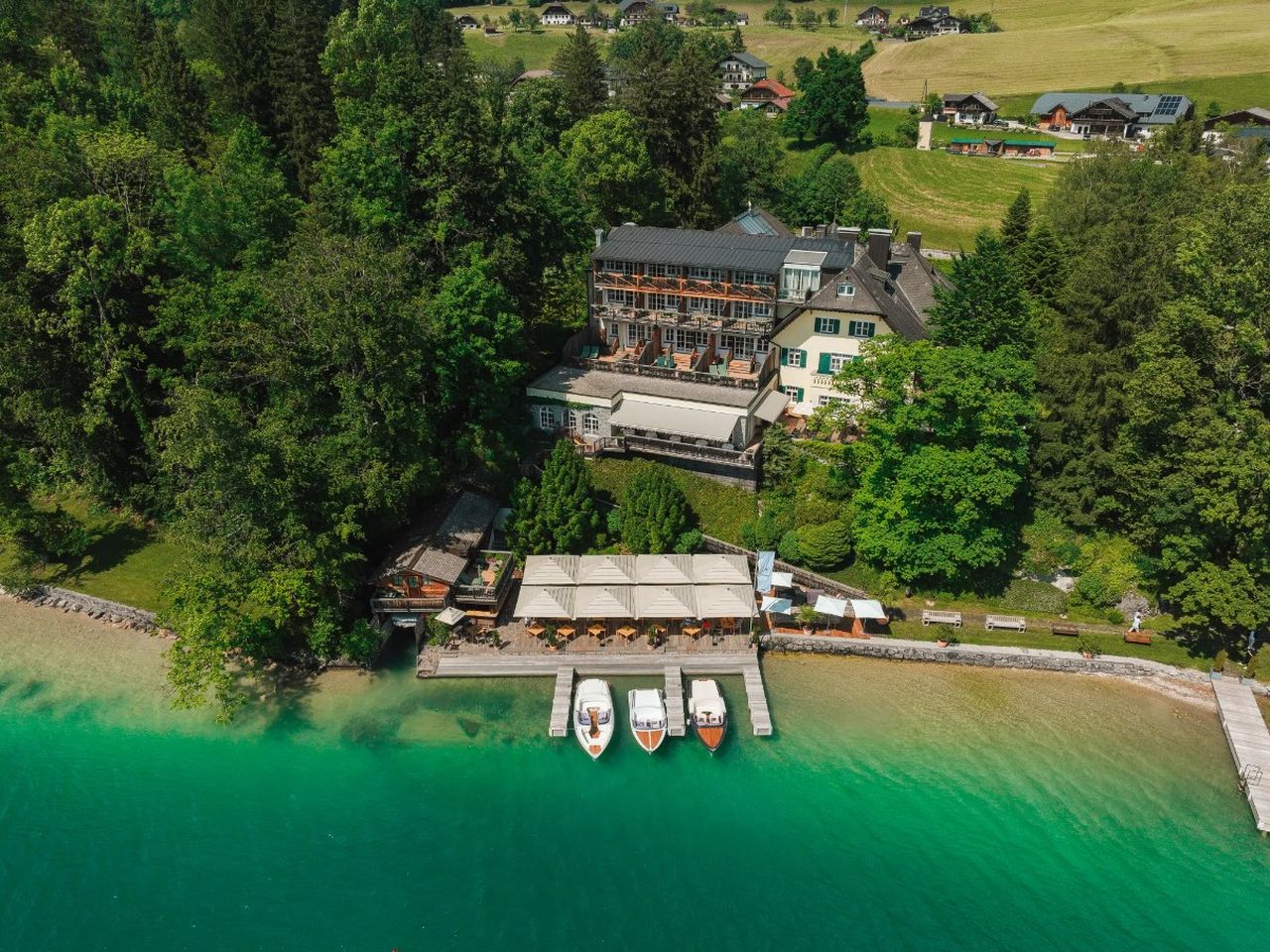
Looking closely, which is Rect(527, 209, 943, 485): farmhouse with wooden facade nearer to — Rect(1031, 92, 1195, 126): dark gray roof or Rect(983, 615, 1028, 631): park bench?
Rect(983, 615, 1028, 631): park bench

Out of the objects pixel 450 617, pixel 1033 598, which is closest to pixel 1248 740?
pixel 1033 598

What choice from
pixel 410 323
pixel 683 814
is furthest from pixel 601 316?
pixel 683 814

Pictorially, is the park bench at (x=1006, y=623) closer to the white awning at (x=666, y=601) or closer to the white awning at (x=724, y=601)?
the white awning at (x=724, y=601)

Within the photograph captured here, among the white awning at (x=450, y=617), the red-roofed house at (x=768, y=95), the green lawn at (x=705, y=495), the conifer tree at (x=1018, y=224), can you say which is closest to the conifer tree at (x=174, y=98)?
the green lawn at (x=705, y=495)

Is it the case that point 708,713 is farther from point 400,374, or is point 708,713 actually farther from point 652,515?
point 400,374

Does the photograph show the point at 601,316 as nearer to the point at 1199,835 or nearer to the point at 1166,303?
the point at 1166,303

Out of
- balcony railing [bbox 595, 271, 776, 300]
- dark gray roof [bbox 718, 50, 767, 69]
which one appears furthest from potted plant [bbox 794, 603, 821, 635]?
dark gray roof [bbox 718, 50, 767, 69]

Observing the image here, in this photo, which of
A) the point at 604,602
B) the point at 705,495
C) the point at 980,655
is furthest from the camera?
the point at 705,495
